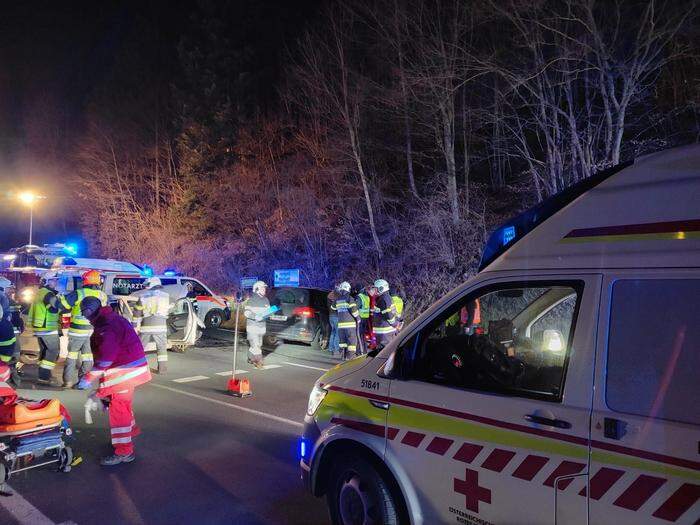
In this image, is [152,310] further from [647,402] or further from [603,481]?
[647,402]

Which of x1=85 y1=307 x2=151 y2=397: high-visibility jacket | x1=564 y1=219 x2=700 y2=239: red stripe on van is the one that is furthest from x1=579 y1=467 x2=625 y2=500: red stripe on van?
x1=85 y1=307 x2=151 y2=397: high-visibility jacket

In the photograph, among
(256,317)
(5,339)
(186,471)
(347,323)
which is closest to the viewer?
(186,471)

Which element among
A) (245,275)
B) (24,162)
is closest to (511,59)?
(245,275)

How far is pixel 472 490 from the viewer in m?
2.56

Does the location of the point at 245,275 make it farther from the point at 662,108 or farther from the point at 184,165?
the point at 662,108

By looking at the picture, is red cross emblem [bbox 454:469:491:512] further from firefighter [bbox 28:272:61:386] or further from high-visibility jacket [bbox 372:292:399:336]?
firefighter [bbox 28:272:61:386]

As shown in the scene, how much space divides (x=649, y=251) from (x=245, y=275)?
22549 mm

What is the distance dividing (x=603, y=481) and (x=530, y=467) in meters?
0.32

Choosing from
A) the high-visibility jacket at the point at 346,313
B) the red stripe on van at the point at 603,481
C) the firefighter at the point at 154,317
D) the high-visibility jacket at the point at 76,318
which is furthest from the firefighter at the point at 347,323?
the red stripe on van at the point at 603,481

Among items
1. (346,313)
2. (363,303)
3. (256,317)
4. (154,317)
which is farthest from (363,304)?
(154,317)

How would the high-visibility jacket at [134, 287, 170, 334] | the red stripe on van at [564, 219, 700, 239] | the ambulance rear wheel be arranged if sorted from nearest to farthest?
the red stripe on van at [564, 219, 700, 239] < the ambulance rear wheel < the high-visibility jacket at [134, 287, 170, 334]

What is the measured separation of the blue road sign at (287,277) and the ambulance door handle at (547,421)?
39.4ft

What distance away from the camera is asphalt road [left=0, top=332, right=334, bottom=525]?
12.9 feet

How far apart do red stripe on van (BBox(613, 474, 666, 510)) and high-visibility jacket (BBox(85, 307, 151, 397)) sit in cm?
424
